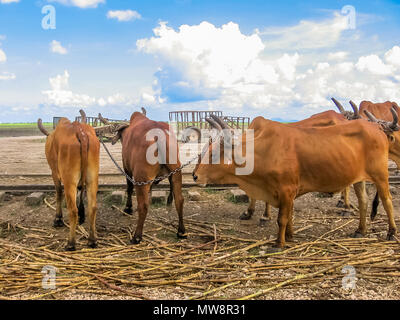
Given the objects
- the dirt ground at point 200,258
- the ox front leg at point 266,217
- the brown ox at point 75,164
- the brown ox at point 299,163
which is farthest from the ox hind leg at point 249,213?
the brown ox at point 75,164

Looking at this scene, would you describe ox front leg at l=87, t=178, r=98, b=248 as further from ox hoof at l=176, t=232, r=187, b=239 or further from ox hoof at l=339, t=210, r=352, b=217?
ox hoof at l=339, t=210, r=352, b=217

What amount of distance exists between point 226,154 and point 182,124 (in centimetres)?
2172

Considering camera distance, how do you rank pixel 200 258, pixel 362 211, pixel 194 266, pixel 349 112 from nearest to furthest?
pixel 194 266, pixel 200 258, pixel 362 211, pixel 349 112

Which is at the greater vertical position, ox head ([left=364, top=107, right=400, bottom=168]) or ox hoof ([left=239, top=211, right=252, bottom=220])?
ox head ([left=364, top=107, right=400, bottom=168])

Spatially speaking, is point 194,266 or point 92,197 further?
point 92,197

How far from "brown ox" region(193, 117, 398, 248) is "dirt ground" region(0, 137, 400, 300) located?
2.15ft

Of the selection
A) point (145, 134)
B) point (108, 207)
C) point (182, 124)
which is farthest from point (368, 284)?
point (182, 124)

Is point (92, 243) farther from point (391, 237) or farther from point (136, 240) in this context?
point (391, 237)

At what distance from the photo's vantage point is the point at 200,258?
536cm

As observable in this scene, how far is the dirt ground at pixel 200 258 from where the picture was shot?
4371 mm

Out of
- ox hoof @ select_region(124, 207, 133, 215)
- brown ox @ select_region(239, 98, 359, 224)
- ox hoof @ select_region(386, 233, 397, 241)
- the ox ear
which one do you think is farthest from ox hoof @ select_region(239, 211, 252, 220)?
the ox ear

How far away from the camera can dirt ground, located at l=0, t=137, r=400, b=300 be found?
437 centimetres

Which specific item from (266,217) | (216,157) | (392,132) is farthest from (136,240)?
(392,132)

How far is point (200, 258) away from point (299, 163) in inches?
78.4
